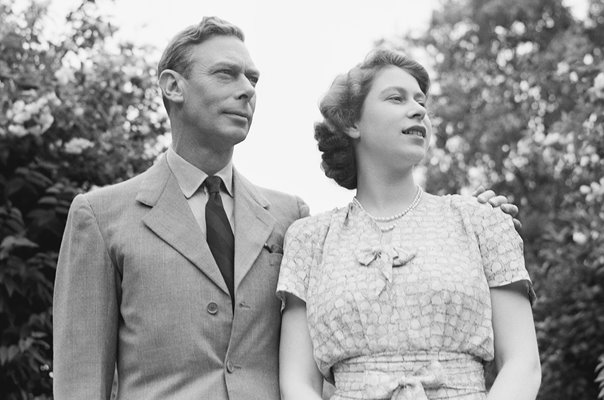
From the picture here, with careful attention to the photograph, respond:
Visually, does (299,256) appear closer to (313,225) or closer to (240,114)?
(313,225)

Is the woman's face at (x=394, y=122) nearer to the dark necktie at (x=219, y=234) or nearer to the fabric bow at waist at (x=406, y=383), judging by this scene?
the dark necktie at (x=219, y=234)

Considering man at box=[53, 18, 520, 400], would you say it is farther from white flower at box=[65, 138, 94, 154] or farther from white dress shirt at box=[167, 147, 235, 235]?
white flower at box=[65, 138, 94, 154]

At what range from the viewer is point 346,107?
361cm

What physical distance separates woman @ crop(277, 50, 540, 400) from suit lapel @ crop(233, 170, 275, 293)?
9cm

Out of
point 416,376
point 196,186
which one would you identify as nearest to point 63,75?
point 196,186

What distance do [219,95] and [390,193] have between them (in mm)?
633

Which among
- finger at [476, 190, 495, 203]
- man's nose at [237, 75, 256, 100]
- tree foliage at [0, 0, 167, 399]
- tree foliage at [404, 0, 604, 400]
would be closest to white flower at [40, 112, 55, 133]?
tree foliage at [0, 0, 167, 399]

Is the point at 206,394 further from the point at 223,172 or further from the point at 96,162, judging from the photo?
the point at 96,162

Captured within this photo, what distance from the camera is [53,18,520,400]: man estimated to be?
326cm

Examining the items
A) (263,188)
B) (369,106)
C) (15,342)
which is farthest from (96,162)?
(369,106)

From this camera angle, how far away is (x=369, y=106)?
3531mm

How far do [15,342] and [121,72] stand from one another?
6.28ft

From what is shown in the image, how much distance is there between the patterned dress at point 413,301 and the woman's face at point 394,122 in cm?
22

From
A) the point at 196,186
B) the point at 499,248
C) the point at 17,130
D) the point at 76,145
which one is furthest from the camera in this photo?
the point at 76,145
